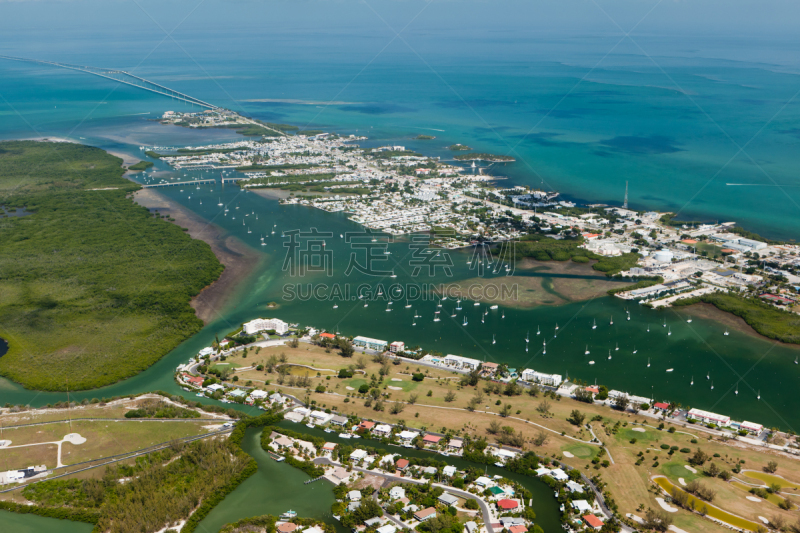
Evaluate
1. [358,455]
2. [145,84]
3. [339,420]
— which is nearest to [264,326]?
[339,420]

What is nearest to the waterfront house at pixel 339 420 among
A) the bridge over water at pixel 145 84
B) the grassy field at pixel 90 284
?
the grassy field at pixel 90 284

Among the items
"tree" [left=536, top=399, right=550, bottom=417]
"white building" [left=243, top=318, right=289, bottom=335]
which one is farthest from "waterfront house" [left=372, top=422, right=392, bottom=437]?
"white building" [left=243, top=318, right=289, bottom=335]

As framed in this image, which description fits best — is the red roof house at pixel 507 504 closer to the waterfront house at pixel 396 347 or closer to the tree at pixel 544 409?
the tree at pixel 544 409

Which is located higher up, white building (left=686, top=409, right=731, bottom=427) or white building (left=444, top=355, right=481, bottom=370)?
white building (left=444, top=355, right=481, bottom=370)

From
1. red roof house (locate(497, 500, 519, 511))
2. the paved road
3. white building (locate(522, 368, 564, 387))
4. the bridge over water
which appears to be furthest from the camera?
the bridge over water

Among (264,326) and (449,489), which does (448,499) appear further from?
(264,326)

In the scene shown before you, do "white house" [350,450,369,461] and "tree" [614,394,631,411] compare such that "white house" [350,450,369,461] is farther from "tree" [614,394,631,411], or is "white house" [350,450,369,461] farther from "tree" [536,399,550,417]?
"tree" [614,394,631,411]
